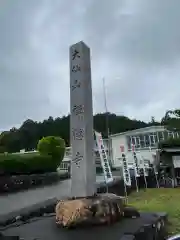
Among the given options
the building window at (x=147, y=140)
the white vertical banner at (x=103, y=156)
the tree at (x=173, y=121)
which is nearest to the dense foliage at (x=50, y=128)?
the building window at (x=147, y=140)

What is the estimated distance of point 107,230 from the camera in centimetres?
607

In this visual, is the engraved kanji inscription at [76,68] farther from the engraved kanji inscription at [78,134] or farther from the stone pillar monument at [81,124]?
the engraved kanji inscription at [78,134]

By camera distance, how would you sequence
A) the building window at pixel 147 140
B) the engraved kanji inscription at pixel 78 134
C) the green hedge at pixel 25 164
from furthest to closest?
1. the building window at pixel 147 140
2. the green hedge at pixel 25 164
3. the engraved kanji inscription at pixel 78 134

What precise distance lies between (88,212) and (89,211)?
29 millimetres

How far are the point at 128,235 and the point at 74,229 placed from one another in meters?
1.37

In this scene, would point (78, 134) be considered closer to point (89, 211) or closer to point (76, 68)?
point (76, 68)

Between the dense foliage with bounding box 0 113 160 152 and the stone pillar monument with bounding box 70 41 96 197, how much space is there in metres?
39.4

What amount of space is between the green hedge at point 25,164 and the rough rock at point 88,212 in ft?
33.7

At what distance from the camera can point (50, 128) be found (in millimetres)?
52406

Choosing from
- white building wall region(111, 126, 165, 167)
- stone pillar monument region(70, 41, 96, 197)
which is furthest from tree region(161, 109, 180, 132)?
stone pillar monument region(70, 41, 96, 197)

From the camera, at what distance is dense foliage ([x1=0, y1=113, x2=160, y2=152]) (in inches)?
1902

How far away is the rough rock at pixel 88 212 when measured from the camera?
6387 mm

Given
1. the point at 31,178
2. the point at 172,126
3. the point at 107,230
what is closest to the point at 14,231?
the point at 107,230

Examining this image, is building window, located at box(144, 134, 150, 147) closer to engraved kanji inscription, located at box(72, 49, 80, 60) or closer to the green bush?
the green bush
